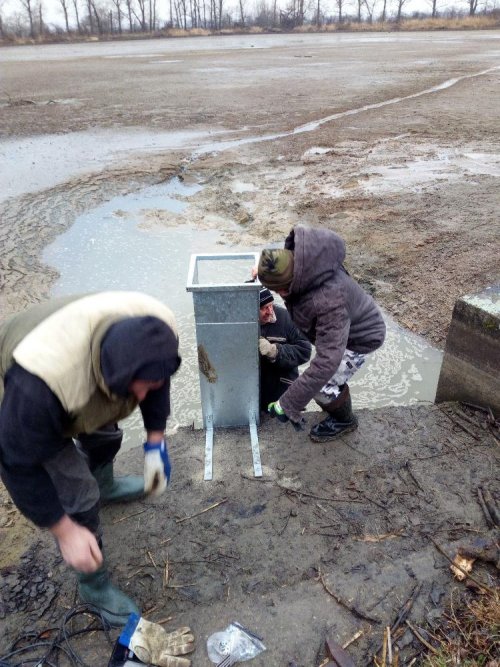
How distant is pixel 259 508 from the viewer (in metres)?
3.06

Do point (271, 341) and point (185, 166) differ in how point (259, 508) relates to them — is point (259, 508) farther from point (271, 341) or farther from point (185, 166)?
point (185, 166)

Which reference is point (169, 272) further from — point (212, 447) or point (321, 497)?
point (321, 497)

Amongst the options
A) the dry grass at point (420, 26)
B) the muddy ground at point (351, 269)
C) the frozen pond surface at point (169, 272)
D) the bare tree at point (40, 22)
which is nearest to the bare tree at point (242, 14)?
the dry grass at point (420, 26)

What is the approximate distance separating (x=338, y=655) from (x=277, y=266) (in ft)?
6.04

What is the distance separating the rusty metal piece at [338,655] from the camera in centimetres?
223

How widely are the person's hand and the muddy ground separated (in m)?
0.55

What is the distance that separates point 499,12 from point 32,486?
65824mm

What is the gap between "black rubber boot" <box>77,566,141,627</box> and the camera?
2455mm

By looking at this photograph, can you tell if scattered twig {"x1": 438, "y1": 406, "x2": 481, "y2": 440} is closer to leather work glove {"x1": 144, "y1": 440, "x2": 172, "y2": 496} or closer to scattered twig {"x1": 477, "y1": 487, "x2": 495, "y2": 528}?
scattered twig {"x1": 477, "y1": 487, "x2": 495, "y2": 528}

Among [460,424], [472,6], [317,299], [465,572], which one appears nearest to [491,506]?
[465,572]

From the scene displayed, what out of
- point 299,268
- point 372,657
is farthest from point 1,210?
point 372,657

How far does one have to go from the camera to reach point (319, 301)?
2.77m

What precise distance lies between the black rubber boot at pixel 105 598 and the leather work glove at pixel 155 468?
45cm

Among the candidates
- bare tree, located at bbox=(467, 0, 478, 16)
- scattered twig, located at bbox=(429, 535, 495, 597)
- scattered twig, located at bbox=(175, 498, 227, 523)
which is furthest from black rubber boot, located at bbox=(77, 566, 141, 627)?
bare tree, located at bbox=(467, 0, 478, 16)
